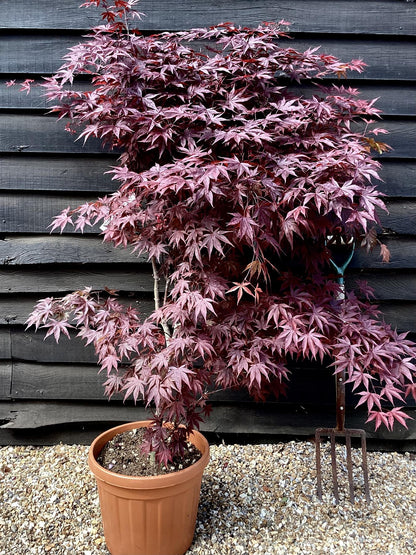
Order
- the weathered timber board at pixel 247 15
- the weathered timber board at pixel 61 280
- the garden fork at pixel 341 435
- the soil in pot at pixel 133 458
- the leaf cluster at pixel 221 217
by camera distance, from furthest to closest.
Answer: the weathered timber board at pixel 61 280 → the weathered timber board at pixel 247 15 → the garden fork at pixel 341 435 → the soil in pot at pixel 133 458 → the leaf cluster at pixel 221 217

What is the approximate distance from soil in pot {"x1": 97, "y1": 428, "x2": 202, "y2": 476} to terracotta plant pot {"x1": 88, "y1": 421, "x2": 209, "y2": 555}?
0.27 ft

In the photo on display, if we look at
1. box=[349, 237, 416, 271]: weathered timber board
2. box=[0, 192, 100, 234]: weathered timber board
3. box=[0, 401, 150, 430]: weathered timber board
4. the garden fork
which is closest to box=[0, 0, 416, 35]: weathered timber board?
box=[0, 192, 100, 234]: weathered timber board

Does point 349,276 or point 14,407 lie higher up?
point 349,276

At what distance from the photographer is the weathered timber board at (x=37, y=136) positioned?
228cm

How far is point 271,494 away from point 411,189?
66.6 inches

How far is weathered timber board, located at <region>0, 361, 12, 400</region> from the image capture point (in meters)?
2.42

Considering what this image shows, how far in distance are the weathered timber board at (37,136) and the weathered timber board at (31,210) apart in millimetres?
236

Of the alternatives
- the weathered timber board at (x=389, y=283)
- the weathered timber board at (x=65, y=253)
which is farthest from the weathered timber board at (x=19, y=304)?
the weathered timber board at (x=389, y=283)

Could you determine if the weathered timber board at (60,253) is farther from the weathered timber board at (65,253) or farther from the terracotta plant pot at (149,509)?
the terracotta plant pot at (149,509)

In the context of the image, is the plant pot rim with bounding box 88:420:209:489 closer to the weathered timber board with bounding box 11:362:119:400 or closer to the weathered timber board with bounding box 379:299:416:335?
the weathered timber board with bounding box 11:362:119:400

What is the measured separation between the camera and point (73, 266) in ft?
7.72

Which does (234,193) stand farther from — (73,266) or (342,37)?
(342,37)

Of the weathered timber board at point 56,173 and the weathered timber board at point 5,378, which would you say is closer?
the weathered timber board at point 56,173

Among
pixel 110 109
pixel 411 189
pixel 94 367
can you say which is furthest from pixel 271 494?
pixel 110 109
